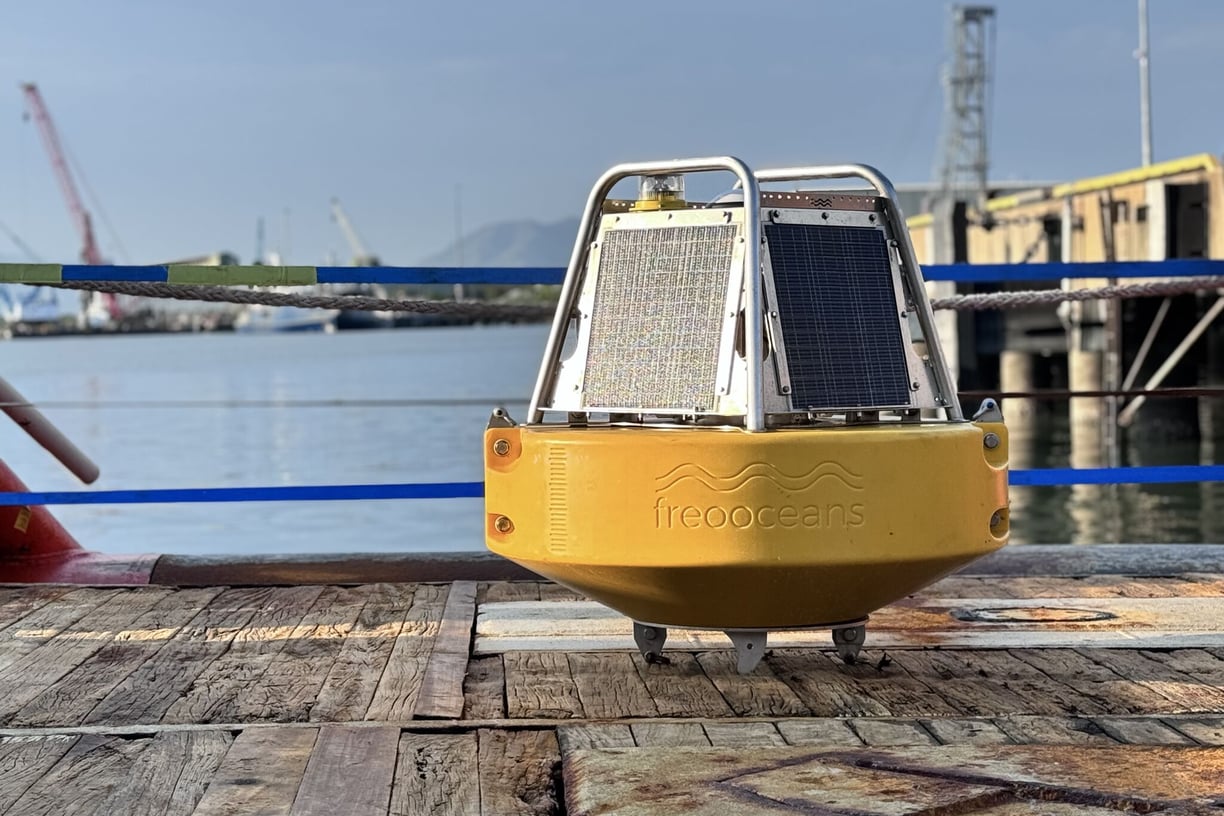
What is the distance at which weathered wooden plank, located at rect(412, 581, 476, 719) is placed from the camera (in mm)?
4254

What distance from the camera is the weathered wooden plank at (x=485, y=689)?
4.24 metres

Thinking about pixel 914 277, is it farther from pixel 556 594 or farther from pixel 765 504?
pixel 556 594

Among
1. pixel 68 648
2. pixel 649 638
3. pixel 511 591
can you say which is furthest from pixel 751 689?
pixel 68 648

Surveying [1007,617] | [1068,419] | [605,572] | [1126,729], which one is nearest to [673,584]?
[605,572]

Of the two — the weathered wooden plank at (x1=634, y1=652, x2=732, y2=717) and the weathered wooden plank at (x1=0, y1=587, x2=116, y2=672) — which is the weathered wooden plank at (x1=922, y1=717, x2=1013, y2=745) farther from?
the weathered wooden plank at (x1=0, y1=587, x2=116, y2=672)

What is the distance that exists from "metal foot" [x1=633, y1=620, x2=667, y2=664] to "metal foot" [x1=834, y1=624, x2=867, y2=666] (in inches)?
19.8

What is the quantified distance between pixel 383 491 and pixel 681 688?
83.2 inches

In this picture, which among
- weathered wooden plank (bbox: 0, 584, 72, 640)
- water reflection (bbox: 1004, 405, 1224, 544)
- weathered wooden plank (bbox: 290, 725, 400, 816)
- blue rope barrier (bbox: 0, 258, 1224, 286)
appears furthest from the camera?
water reflection (bbox: 1004, 405, 1224, 544)

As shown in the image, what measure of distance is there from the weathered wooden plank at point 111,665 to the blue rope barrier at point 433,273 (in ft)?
4.03

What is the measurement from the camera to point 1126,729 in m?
3.98

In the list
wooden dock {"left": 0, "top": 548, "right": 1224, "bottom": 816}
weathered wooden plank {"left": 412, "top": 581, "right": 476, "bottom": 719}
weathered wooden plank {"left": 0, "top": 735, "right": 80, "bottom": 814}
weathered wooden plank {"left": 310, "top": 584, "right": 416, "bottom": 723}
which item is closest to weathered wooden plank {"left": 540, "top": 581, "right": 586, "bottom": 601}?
wooden dock {"left": 0, "top": 548, "right": 1224, "bottom": 816}

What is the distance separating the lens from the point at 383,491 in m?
6.29

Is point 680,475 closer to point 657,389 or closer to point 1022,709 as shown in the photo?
point 657,389

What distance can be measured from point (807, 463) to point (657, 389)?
46 cm
